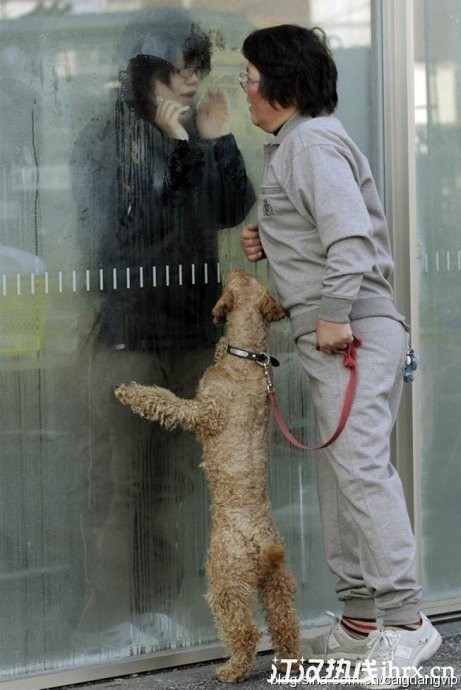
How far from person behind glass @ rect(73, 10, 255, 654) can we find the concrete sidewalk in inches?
A: 4.9

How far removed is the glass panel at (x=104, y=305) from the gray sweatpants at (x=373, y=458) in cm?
61

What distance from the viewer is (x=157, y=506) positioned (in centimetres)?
436

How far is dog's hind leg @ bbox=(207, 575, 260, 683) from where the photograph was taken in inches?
153

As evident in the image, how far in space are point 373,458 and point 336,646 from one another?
73 cm

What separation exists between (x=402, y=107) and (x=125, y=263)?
1.21m

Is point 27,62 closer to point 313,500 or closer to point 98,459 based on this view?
point 98,459

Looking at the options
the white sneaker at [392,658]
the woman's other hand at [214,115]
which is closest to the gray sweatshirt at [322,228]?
the woman's other hand at [214,115]

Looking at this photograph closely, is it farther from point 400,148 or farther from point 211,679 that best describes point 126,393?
point 400,148

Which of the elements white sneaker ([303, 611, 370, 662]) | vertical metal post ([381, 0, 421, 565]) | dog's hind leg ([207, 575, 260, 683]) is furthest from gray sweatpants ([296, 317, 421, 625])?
vertical metal post ([381, 0, 421, 565])

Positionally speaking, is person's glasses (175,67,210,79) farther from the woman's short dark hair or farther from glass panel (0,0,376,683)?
the woman's short dark hair

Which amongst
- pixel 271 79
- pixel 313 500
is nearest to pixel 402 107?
pixel 271 79

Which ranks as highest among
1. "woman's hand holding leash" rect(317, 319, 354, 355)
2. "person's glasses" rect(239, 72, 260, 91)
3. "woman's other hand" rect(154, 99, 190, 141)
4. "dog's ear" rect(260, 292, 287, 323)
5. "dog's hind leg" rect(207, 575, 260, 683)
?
"person's glasses" rect(239, 72, 260, 91)

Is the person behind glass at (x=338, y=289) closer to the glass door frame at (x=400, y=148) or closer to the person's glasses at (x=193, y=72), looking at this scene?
the person's glasses at (x=193, y=72)

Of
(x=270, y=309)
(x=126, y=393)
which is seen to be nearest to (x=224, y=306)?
(x=270, y=309)
